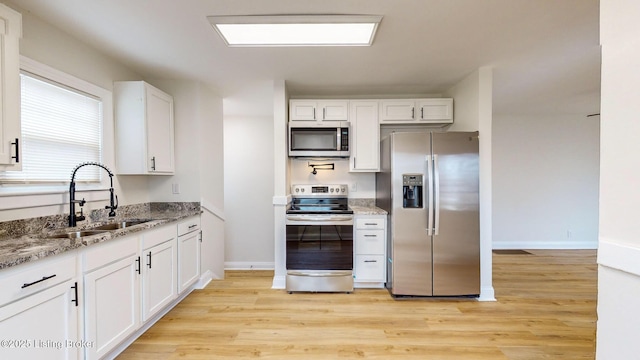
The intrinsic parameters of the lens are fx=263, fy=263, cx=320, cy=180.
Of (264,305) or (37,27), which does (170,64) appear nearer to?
(37,27)

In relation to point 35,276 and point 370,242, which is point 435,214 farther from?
point 35,276

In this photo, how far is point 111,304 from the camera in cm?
174

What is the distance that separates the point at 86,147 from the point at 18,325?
1.59 meters

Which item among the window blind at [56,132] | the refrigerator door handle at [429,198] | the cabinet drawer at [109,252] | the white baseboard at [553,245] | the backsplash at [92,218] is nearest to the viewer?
the cabinet drawer at [109,252]

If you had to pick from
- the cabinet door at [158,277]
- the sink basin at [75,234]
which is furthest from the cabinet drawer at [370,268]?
the sink basin at [75,234]

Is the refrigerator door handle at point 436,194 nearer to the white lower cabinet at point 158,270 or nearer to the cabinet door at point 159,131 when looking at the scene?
the white lower cabinet at point 158,270

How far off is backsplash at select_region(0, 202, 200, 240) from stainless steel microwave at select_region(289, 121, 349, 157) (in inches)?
53.5

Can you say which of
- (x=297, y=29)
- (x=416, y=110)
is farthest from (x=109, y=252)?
(x=416, y=110)

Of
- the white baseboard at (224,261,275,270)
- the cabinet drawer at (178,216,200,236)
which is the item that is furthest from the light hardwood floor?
the white baseboard at (224,261,275,270)

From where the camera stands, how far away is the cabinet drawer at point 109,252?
5.15 ft

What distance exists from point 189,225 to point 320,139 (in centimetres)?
173

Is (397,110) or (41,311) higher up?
(397,110)

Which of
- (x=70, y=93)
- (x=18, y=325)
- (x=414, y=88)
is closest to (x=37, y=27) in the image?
(x=70, y=93)

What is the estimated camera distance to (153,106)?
2691 millimetres
